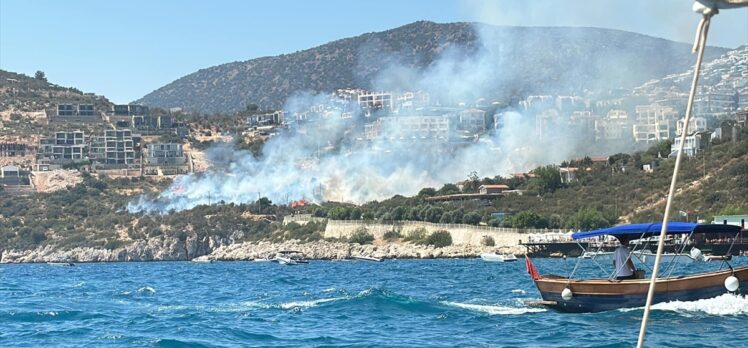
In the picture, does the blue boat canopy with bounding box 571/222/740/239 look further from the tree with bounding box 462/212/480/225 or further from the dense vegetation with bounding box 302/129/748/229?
the tree with bounding box 462/212/480/225

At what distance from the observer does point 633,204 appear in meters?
125

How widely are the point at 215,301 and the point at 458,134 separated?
152366 millimetres

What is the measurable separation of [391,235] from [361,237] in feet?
10.2

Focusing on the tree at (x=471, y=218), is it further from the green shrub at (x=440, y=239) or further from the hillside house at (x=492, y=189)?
the hillside house at (x=492, y=189)

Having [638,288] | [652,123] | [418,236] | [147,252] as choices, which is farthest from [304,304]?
[652,123]

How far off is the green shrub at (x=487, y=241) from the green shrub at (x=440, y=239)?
13.6 ft

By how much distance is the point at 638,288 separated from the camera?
115ft

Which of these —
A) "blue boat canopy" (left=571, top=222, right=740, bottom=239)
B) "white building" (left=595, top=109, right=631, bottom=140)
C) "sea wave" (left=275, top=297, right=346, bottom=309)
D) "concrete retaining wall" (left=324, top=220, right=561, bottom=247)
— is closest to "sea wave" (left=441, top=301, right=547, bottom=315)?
"blue boat canopy" (left=571, top=222, right=740, bottom=239)

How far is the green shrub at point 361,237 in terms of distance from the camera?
130 metres

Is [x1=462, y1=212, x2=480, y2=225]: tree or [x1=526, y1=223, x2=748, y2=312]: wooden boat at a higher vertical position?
[x1=526, y1=223, x2=748, y2=312]: wooden boat

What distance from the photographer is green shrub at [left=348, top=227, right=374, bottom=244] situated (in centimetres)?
13038

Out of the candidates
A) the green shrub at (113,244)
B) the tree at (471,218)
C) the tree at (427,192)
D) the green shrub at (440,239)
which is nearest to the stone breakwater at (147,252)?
the green shrub at (113,244)

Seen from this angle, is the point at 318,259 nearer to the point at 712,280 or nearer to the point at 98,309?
the point at 98,309

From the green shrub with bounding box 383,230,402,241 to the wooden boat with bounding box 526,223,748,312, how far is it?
9202 cm
